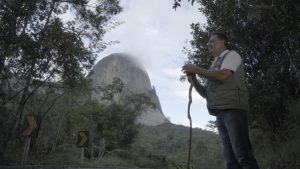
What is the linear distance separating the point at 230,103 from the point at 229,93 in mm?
108

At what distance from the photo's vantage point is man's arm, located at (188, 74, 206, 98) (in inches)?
161

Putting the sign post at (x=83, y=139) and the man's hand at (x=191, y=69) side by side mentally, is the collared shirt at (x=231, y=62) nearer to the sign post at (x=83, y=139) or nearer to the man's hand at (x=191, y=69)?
the man's hand at (x=191, y=69)

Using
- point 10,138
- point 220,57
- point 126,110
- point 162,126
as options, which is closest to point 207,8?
point 10,138

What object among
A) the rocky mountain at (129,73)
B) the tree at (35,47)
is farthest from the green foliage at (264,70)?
the rocky mountain at (129,73)

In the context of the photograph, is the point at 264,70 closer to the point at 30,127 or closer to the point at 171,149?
the point at 30,127

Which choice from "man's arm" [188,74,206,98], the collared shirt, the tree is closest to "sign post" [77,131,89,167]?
the tree

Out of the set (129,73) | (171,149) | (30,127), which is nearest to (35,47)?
(30,127)

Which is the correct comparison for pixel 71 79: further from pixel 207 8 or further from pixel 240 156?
pixel 240 156

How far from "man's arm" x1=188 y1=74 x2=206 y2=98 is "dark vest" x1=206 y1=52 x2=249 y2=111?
81 mm

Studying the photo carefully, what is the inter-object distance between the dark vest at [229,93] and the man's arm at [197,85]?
81 millimetres

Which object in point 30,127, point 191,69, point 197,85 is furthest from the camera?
point 30,127

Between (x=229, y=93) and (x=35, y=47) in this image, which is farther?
(x=35, y=47)

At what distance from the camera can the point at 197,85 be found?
14.0ft

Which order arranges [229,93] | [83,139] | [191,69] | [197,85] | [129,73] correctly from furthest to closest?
[129,73] < [83,139] < [197,85] < [229,93] < [191,69]
